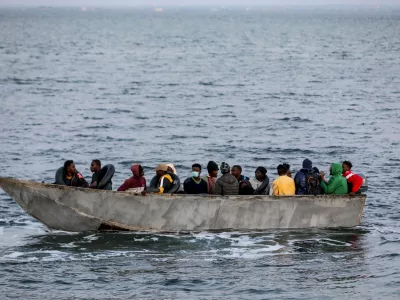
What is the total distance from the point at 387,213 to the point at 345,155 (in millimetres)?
10248

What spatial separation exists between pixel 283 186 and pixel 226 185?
4.89ft

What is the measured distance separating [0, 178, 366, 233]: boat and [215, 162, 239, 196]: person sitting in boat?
0.31m

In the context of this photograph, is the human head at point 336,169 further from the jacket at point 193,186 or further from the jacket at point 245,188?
the jacket at point 193,186

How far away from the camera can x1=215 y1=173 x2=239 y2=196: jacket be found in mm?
24516

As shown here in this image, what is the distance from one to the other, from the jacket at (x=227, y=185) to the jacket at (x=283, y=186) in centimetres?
102

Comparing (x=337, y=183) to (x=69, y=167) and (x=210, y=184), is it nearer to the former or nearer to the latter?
A: (x=210, y=184)

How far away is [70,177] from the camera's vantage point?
973 inches

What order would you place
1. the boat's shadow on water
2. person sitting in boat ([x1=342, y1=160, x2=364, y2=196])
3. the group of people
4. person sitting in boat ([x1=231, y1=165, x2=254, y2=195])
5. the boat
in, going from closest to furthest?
the boat's shadow on water
the boat
the group of people
person sitting in boat ([x1=231, y1=165, x2=254, y2=195])
person sitting in boat ([x1=342, y1=160, x2=364, y2=196])

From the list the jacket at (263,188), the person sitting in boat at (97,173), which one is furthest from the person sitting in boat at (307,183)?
the person sitting in boat at (97,173)

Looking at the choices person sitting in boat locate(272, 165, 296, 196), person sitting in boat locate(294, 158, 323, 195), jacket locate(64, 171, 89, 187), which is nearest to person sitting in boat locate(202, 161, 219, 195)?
person sitting in boat locate(272, 165, 296, 196)

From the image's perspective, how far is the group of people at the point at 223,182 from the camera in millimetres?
24484

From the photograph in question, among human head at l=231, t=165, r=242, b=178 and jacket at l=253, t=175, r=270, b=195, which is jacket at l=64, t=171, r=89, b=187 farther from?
jacket at l=253, t=175, r=270, b=195

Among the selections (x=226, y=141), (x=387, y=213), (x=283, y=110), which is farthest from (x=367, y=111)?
(x=387, y=213)

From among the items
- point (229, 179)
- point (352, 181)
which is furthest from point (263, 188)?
point (352, 181)
